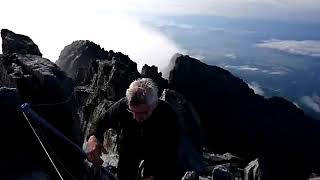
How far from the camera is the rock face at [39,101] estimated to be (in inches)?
482

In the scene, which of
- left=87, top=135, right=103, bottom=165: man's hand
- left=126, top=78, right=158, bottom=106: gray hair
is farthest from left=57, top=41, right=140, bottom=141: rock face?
left=126, top=78, right=158, bottom=106: gray hair

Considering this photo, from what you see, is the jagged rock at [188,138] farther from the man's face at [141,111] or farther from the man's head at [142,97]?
the man's head at [142,97]

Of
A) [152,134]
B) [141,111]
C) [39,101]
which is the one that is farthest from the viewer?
[39,101]

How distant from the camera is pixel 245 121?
288ft

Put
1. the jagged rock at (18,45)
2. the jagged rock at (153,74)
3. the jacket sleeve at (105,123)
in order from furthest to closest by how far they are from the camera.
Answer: the jagged rock at (153,74)
the jagged rock at (18,45)
the jacket sleeve at (105,123)

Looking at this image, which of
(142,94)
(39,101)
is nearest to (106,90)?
(39,101)

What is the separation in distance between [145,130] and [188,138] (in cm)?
A: 2887

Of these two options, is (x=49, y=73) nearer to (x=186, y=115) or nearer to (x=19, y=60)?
(x=19, y=60)

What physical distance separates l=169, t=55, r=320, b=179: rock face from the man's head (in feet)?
213

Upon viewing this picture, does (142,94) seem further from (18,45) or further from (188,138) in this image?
(18,45)

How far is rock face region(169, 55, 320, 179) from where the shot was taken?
78.9 meters

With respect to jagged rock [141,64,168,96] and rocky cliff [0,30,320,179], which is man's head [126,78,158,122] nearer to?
rocky cliff [0,30,320,179]

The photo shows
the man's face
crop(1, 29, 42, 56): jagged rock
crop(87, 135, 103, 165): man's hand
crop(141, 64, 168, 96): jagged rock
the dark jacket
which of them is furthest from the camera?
crop(141, 64, 168, 96): jagged rock

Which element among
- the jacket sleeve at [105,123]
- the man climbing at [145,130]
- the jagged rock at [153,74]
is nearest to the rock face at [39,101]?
the jacket sleeve at [105,123]
